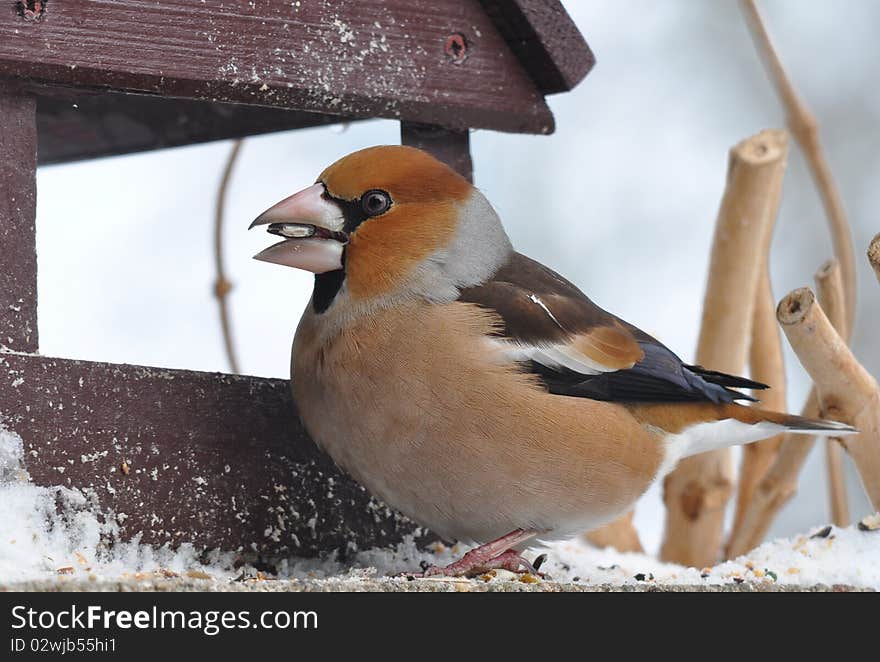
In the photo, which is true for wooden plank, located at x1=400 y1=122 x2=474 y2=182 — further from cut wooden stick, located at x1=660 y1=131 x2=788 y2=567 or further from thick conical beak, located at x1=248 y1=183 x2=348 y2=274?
cut wooden stick, located at x1=660 y1=131 x2=788 y2=567

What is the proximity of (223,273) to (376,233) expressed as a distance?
1.35 meters

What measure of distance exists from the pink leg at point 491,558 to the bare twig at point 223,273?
52.9 inches

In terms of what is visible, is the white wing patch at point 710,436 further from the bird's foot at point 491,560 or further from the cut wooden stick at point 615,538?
the cut wooden stick at point 615,538

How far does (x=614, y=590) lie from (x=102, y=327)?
380cm

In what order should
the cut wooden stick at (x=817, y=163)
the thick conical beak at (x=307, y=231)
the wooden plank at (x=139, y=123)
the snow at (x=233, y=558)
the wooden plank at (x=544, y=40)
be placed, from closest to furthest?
the snow at (x=233, y=558)
the thick conical beak at (x=307, y=231)
the wooden plank at (x=544, y=40)
the wooden plank at (x=139, y=123)
the cut wooden stick at (x=817, y=163)

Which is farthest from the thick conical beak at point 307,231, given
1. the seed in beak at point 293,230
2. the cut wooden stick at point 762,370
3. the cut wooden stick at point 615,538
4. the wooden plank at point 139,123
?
the cut wooden stick at point 762,370

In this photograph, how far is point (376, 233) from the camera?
282 centimetres

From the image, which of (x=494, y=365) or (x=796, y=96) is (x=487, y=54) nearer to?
(x=494, y=365)

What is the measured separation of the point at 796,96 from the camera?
154 inches

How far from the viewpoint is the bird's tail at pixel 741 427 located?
9.91ft

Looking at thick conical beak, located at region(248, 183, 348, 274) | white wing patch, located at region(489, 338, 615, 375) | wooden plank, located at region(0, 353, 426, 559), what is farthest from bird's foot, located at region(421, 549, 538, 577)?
thick conical beak, located at region(248, 183, 348, 274)

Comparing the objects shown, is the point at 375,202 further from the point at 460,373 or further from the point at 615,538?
the point at 615,538

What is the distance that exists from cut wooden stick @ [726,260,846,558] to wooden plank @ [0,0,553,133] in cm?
82

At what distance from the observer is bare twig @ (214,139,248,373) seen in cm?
394
